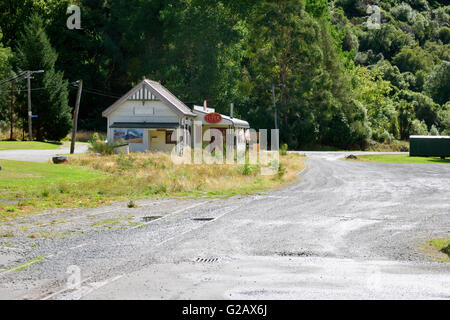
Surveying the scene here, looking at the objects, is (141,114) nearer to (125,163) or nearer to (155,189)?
(125,163)

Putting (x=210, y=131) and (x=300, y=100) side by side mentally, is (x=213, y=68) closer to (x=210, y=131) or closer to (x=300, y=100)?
(x=300, y=100)

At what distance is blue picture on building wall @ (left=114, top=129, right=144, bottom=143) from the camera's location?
49719 millimetres

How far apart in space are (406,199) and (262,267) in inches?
550

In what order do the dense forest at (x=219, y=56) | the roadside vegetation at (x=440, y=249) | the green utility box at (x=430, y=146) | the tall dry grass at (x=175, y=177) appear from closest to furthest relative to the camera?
the roadside vegetation at (x=440, y=249), the tall dry grass at (x=175, y=177), the green utility box at (x=430, y=146), the dense forest at (x=219, y=56)

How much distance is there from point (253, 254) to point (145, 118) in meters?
40.4

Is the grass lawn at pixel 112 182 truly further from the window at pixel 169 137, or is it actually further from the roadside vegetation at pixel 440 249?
the window at pixel 169 137

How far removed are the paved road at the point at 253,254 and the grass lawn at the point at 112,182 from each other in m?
2.37

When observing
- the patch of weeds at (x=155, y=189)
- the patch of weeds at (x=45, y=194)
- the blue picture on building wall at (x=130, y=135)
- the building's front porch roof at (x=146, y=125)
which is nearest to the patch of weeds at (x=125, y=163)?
the patch of weeds at (x=155, y=189)

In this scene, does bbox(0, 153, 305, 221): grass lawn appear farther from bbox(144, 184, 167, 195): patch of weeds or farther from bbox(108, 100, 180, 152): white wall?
bbox(108, 100, 180, 152): white wall

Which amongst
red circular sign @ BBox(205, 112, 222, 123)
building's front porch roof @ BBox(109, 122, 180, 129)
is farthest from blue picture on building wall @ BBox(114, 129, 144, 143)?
red circular sign @ BBox(205, 112, 222, 123)

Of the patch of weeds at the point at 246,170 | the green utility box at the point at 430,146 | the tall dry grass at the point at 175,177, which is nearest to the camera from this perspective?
the tall dry grass at the point at 175,177

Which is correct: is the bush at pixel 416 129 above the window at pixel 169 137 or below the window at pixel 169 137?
above

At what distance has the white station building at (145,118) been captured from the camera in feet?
163
